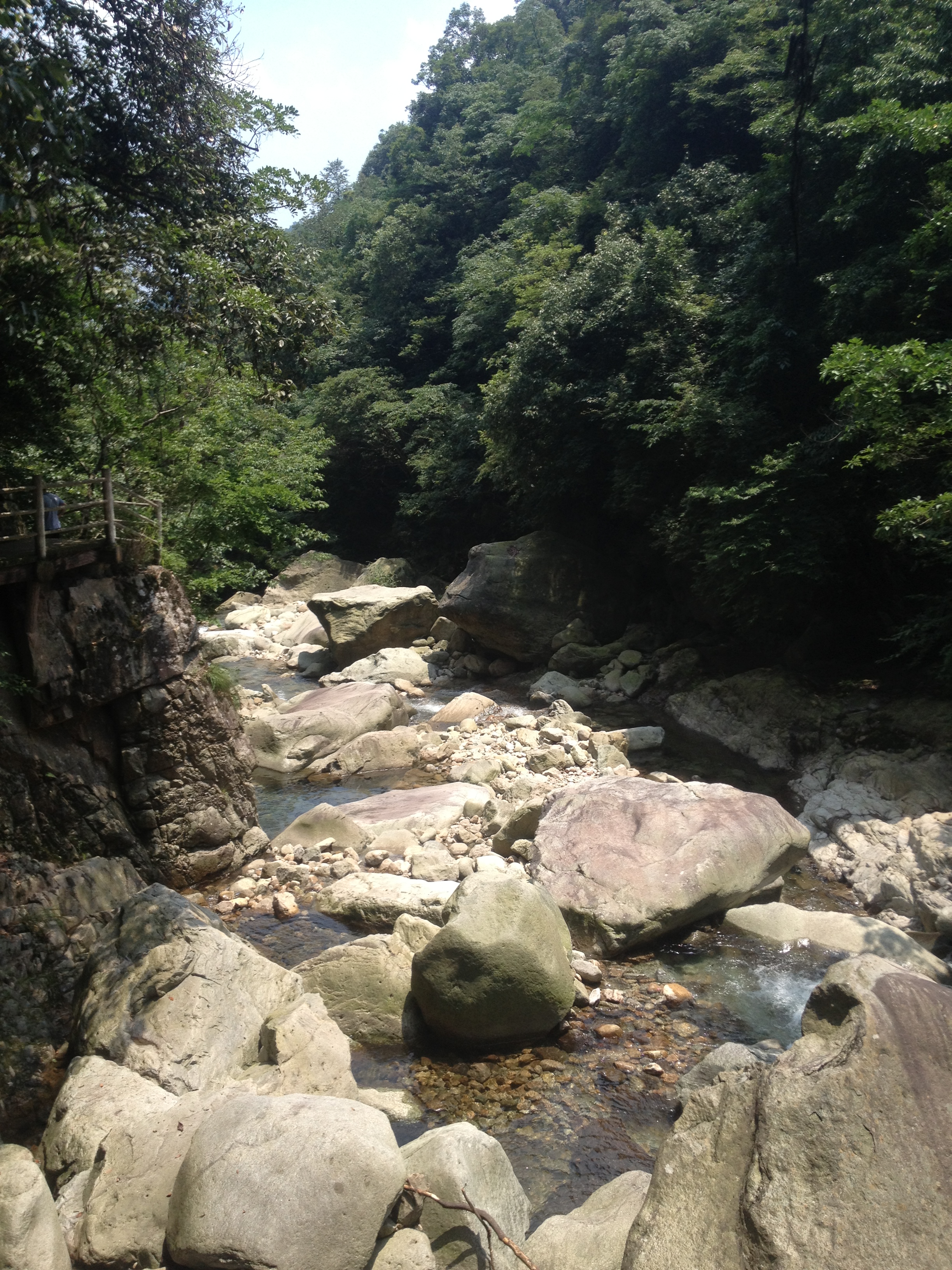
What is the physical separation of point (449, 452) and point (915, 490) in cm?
1710

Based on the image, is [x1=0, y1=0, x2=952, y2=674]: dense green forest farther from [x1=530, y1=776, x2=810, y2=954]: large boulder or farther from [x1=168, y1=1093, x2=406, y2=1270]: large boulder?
[x1=168, y1=1093, x2=406, y2=1270]: large boulder

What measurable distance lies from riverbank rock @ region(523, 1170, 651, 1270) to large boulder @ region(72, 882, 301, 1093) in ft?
7.27

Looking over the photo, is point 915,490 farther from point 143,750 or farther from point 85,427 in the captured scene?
point 85,427

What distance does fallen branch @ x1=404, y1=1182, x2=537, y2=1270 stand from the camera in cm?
415

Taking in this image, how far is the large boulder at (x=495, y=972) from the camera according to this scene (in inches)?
A: 244

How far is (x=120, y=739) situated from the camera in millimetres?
9094

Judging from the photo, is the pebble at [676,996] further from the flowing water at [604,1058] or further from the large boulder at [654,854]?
the large boulder at [654,854]

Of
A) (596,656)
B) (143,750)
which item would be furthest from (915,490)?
(143,750)

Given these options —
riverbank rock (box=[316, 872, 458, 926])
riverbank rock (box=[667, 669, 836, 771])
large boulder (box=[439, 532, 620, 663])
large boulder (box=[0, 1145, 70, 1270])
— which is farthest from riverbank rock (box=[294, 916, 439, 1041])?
large boulder (box=[439, 532, 620, 663])

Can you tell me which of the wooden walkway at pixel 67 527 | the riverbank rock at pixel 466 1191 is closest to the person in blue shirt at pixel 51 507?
the wooden walkway at pixel 67 527

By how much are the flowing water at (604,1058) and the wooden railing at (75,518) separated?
417cm

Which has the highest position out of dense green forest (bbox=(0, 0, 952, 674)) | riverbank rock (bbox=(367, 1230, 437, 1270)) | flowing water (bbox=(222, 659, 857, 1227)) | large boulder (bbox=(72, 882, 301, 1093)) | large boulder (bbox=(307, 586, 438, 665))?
dense green forest (bbox=(0, 0, 952, 674))

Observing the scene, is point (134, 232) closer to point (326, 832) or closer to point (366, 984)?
point (326, 832)

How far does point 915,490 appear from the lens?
10844 millimetres
